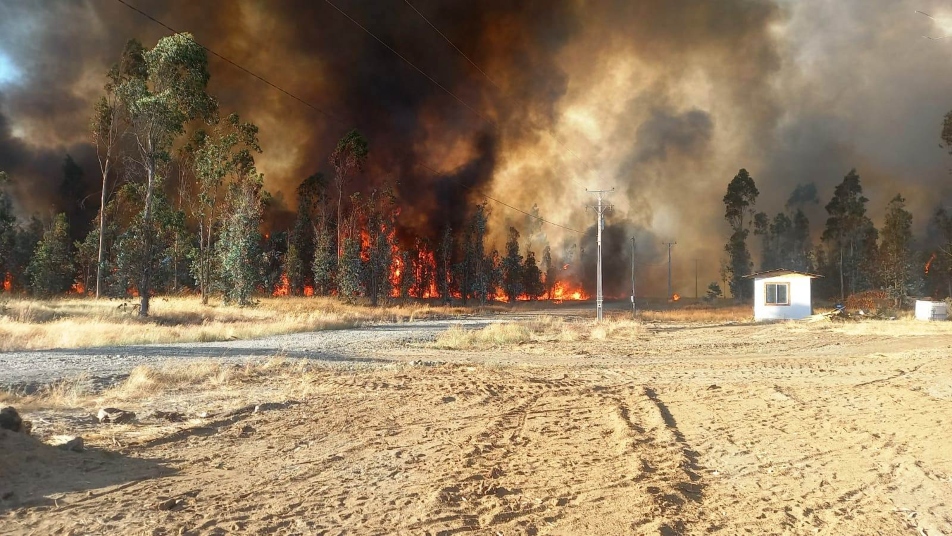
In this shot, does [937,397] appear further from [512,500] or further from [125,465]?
[125,465]

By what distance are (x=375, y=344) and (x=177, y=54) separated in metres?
20.1

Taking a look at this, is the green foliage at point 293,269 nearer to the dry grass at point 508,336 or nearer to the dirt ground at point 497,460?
the dry grass at point 508,336

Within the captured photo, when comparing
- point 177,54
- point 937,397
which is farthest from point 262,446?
Answer: point 177,54

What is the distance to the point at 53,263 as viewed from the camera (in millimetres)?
62594

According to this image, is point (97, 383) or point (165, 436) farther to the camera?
point (97, 383)

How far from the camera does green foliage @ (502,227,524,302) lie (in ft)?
385

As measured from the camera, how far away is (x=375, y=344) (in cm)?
2464

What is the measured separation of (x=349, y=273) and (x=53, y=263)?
31.2 meters

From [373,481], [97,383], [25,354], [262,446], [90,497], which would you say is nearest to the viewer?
[90,497]

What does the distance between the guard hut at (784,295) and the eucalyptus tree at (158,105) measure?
136 ft

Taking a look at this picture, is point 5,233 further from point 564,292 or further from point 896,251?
point 564,292

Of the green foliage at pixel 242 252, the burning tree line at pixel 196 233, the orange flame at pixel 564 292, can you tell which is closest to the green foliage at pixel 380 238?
the burning tree line at pixel 196 233

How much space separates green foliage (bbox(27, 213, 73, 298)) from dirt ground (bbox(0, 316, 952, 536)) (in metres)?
57.0

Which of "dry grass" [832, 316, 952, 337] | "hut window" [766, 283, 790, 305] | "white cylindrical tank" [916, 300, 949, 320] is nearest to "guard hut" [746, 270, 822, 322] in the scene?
"hut window" [766, 283, 790, 305]
